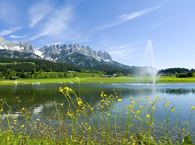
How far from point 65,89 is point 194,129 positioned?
66.4 ft

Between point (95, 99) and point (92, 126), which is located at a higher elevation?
point (92, 126)

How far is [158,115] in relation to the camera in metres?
32.5

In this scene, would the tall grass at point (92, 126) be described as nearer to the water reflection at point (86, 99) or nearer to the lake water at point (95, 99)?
the lake water at point (95, 99)

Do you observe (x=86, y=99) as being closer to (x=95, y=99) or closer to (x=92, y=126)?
(x=95, y=99)

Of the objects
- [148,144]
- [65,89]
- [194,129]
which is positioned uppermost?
[65,89]

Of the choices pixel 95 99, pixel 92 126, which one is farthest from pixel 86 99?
pixel 92 126

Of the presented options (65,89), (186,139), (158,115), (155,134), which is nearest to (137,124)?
(155,134)

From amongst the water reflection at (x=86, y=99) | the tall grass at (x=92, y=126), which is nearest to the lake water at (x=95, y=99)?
the water reflection at (x=86, y=99)

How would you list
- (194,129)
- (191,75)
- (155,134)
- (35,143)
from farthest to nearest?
1. (191,75)
2. (194,129)
3. (155,134)
4. (35,143)

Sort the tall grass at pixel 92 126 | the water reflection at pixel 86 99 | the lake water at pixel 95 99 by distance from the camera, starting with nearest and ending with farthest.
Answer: the tall grass at pixel 92 126, the lake water at pixel 95 99, the water reflection at pixel 86 99

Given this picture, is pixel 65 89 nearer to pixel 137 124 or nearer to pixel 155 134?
pixel 155 134

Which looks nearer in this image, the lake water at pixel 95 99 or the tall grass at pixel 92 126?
the tall grass at pixel 92 126

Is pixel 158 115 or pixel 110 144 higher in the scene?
pixel 110 144

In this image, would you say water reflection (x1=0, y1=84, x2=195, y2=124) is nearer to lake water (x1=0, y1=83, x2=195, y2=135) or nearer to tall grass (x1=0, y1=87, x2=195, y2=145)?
lake water (x1=0, y1=83, x2=195, y2=135)
